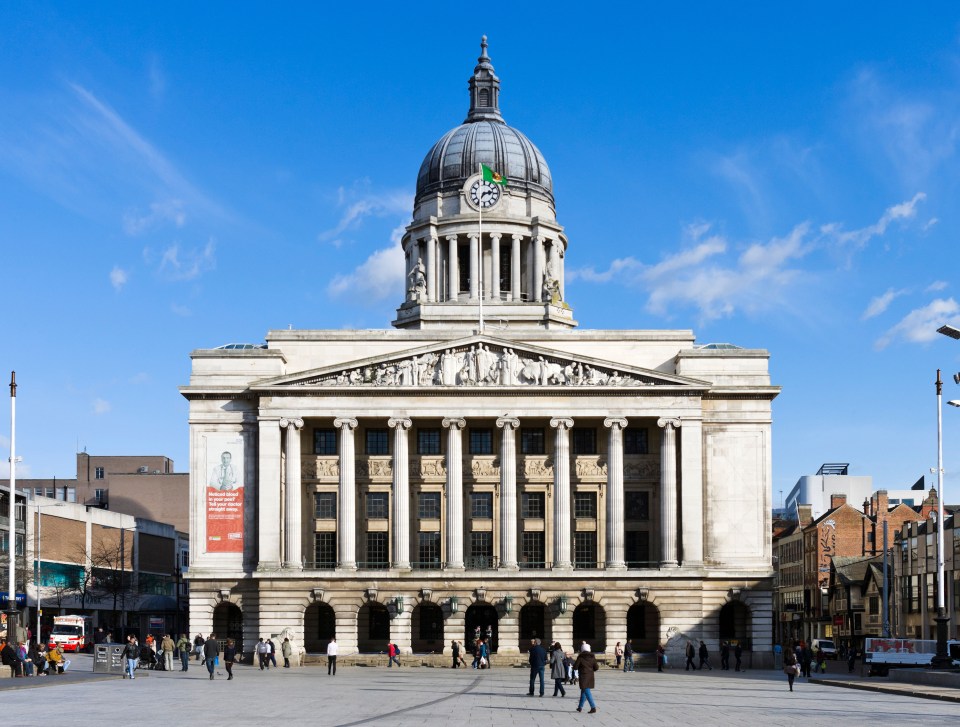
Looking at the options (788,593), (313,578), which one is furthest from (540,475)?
(788,593)

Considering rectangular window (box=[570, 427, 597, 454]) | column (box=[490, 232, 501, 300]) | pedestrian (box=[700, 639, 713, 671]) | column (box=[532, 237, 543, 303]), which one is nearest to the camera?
pedestrian (box=[700, 639, 713, 671])

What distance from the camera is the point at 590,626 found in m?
89.1

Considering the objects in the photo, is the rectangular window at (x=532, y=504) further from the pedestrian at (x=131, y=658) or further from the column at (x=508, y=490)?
the pedestrian at (x=131, y=658)

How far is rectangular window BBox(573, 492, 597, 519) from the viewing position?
291ft

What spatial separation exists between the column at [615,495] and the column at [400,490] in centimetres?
1203

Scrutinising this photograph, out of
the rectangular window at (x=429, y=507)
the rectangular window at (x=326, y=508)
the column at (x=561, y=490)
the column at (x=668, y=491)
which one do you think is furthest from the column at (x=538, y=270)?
the rectangular window at (x=326, y=508)

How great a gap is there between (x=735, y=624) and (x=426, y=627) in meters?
18.8

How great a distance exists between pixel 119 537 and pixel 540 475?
53418mm

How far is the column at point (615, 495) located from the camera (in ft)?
281

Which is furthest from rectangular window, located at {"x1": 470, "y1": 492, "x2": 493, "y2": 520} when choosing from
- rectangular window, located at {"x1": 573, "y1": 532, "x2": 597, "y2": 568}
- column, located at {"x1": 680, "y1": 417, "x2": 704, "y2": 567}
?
column, located at {"x1": 680, "y1": 417, "x2": 704, "y2": 567}

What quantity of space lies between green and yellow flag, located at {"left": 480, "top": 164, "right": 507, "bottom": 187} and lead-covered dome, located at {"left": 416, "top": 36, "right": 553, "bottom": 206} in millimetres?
5978

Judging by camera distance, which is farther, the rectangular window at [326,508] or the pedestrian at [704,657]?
the rectangular window at [326,508]

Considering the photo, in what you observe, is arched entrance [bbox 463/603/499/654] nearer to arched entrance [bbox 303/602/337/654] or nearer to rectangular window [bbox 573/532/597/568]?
rectangular window [bbox 573/532/597/568]

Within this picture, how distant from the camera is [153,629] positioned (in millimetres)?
130375
